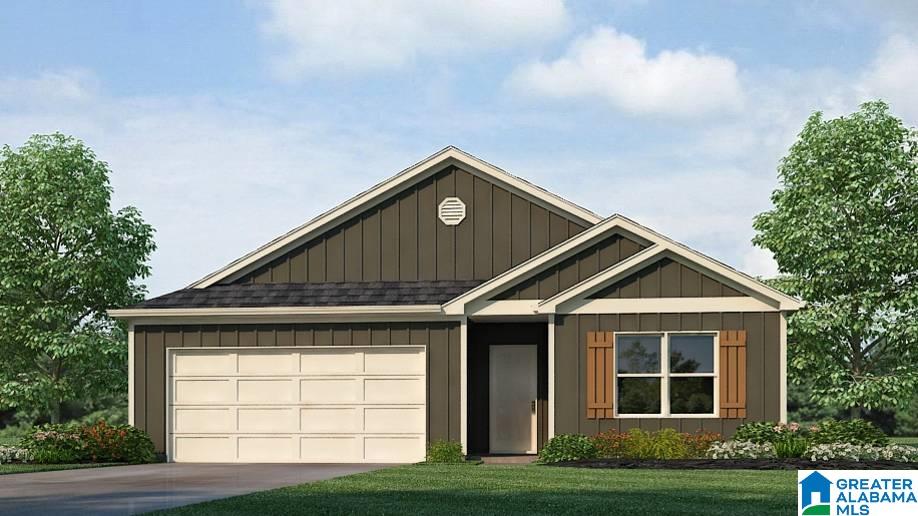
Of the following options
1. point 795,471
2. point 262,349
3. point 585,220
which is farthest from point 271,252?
point 795,471

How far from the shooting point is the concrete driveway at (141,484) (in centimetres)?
1509

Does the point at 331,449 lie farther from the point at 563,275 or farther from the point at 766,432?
the point at 766,432

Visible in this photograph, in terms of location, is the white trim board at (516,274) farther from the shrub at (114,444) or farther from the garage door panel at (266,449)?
the shrub at (114,444)

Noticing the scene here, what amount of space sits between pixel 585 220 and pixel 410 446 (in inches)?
234

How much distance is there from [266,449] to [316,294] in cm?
318

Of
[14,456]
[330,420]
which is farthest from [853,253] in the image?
[14,456]

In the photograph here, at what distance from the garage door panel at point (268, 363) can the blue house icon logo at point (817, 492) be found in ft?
49.7

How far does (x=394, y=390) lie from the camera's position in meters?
24.6

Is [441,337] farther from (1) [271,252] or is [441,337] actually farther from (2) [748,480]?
(2) [748,480]

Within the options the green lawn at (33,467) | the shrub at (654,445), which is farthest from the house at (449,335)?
the green lawn at (33,467)

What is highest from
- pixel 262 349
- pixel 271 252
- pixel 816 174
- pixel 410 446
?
pixel 816 174

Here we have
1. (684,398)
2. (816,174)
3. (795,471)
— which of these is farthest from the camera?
(816,174)

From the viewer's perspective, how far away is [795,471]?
19.8 meters

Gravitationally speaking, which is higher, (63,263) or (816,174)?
(816,174)
